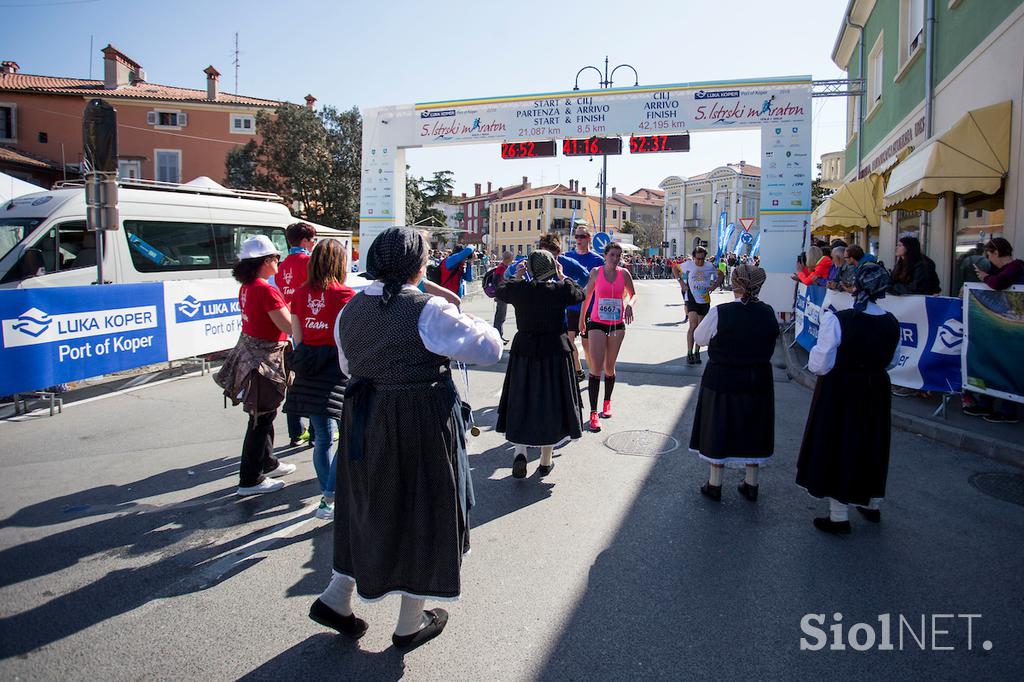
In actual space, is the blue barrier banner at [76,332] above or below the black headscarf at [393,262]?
below

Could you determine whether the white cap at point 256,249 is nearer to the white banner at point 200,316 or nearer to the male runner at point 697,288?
the white banner at point 200,316

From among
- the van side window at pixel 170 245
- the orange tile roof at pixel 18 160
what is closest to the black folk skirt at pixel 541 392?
the van side window at pixel 170 245

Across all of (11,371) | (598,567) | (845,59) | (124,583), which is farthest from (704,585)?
(845,59)

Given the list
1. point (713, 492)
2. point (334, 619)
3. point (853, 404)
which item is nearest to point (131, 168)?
point (713, 492)

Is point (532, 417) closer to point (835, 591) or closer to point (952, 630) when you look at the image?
point (835, 591)

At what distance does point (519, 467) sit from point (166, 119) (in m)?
41.4

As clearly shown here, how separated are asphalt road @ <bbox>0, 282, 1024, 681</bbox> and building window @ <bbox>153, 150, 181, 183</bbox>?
37.6 meters

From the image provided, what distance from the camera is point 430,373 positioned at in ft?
9.38

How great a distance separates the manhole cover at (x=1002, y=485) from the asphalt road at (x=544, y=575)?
0.09 meters

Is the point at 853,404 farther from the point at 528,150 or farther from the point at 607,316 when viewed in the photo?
the point at 528,150

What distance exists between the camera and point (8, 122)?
1361 inches

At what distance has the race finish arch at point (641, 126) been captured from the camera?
12.6 m

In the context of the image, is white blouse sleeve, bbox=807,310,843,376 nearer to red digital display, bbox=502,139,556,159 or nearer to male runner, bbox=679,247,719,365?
male runner, bbox=679,247,719,365

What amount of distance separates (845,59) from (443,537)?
2331cm
